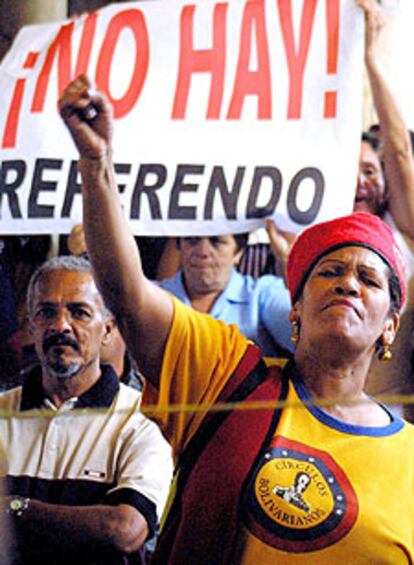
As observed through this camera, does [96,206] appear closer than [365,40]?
Yes

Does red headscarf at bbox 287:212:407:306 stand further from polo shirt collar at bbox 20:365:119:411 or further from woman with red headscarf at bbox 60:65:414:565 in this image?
polo shirt collar at bbox 20:365:119:411

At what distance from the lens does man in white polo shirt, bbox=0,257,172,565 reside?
74 cm

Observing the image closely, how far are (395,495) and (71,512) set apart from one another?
11.1 inches

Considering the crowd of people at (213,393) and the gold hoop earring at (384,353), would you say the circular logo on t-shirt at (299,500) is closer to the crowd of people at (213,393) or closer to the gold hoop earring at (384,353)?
the crowd of people at (213,393)

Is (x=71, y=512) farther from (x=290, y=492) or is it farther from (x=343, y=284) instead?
(x=343, y=284)

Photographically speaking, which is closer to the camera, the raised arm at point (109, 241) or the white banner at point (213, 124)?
the raised arm at point (109, 241)

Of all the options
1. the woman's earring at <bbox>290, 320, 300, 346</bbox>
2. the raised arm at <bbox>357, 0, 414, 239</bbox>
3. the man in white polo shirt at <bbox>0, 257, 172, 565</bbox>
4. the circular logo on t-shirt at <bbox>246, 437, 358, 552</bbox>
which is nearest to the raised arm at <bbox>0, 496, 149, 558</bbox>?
the man in white polo shirt at <bbox>0, 257, 172, 565</bbox>

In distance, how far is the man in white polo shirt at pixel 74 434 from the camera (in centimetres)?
74

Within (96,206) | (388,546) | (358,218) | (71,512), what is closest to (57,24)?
(96,206)

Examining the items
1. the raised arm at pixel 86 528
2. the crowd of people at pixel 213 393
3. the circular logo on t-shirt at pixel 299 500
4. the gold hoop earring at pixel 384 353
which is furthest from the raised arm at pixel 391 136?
the raised arm at pixel 86 528

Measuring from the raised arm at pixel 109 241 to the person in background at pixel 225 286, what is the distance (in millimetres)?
84

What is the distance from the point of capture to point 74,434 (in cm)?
77

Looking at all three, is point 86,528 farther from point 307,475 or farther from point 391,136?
point 391,136

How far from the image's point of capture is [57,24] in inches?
32.8
